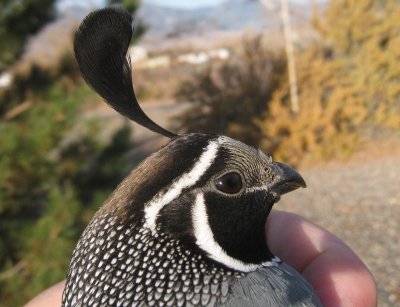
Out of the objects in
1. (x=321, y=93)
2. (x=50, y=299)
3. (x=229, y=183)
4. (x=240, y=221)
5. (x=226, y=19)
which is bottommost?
(x=321, y=93)

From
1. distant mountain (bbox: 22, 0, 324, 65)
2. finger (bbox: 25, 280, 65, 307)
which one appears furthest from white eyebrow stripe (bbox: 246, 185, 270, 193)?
distant mountain (bbox: 22, 0, 324, 65)

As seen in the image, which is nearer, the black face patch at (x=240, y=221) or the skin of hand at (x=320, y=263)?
the black face patch at (x=240, y=221)

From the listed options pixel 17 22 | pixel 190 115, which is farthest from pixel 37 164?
pixel 190 115

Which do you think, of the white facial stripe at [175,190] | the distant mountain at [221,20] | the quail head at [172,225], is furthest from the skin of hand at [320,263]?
the distant mountain at [221,20]

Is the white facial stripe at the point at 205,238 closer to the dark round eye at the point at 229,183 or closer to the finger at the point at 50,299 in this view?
the dark round eye at the point at 229,183

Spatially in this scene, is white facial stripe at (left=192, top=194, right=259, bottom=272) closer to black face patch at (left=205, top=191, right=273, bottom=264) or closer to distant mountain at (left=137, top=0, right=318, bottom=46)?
black face patch at (left=205, top=191, right=273, bottom=264)

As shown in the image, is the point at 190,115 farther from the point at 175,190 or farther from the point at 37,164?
the point at 175,190
